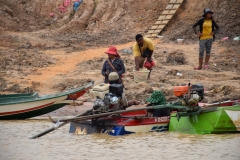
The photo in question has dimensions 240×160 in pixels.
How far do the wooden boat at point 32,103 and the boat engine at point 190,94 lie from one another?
2.94 m

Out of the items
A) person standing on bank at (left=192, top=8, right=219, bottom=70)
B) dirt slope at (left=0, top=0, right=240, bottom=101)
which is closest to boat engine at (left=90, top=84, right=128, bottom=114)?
dirt slope at (left=0, top=0, right=240, bottom=101)

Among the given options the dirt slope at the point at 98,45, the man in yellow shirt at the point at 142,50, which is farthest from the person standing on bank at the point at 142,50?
the dirt slope at the point at 98,45

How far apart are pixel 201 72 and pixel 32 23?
9.39 meters

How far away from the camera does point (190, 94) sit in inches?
377

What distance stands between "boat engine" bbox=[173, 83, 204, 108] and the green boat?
0.79 ft

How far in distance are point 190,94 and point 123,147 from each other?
4.41 feet

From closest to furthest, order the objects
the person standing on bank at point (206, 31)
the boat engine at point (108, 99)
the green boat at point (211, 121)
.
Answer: the green boat at point (211, 121) → the boat engine at point (108, 99) → the person standing on bank at point (206, 31)

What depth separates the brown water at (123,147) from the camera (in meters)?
8.95

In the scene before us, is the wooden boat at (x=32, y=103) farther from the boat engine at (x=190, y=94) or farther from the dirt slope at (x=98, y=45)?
the boat engine at (x=190, y=94)

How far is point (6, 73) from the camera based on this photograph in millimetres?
15469

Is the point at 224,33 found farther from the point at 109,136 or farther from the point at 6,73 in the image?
the point at 109,136

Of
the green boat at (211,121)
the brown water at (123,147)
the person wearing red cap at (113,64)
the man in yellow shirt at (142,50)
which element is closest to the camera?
the brown water at (123,147)

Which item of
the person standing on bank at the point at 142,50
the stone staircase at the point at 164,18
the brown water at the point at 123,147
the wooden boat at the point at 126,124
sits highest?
the stone staircase at the point at 164,18

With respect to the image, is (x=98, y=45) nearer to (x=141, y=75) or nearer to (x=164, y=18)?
(x=164, y=18)
